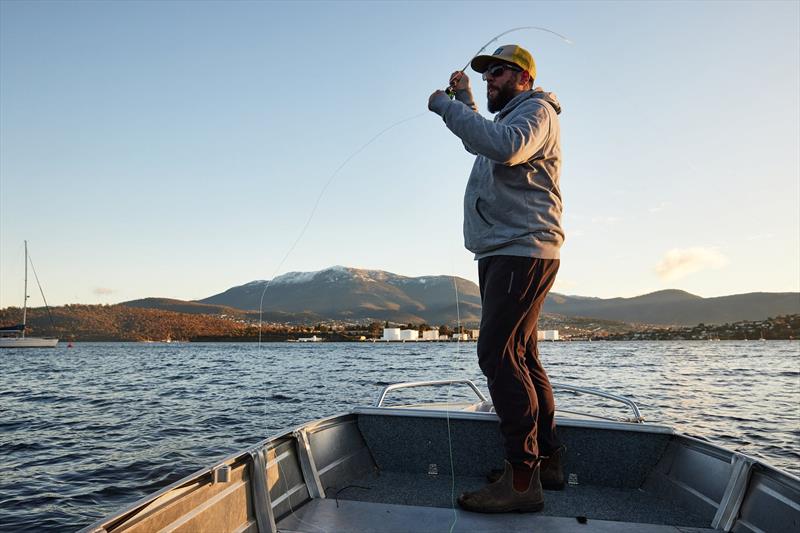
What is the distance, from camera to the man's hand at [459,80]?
2.95 meters

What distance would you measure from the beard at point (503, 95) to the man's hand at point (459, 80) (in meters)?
0.13

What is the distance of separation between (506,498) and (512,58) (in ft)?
7.26

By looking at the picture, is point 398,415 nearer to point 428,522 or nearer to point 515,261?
point 428,522

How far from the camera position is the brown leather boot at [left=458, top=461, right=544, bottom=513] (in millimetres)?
2715

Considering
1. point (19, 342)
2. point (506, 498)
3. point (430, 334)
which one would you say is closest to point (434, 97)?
point (506, 498)

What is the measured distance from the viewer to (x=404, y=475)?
3.54 m

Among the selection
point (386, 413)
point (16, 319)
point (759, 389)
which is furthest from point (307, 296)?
point (386, 413)

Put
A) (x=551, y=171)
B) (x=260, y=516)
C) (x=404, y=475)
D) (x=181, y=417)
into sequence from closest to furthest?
(x=260, y=516)
(x=551, y=171)
(x=404, y=475)
(x=181, y=417)

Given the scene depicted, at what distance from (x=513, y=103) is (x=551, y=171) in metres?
0.39

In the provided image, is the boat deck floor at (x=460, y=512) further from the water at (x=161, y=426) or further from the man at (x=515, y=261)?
the water at (x=161, y=426)

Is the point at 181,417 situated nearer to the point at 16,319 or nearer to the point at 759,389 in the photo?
the point at 759,389

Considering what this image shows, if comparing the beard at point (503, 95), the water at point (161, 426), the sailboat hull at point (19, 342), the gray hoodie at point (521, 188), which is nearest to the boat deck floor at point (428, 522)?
the gray hoodie at point (521, 188)

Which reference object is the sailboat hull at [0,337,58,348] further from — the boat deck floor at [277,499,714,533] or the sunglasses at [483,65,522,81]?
the sunglasses at [483,65,522,81]

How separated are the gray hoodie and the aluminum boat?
124 cm
